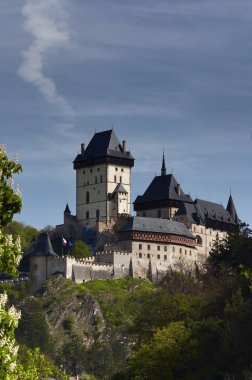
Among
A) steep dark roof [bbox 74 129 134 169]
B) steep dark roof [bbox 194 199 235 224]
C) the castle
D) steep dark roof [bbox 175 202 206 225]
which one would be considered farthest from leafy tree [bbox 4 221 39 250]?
steep dark roof [bbox 194 199 235 224]

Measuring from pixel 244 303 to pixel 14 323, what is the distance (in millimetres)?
53961

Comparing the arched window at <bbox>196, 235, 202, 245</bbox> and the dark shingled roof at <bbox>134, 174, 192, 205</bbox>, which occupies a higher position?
the dark shingled roof at <bbox>134, 174, 192, 205</bbox>

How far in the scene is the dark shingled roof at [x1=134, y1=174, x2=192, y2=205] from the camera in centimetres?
16325

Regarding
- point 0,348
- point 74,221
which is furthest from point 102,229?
point 0,348

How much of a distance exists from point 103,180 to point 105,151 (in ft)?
16.2

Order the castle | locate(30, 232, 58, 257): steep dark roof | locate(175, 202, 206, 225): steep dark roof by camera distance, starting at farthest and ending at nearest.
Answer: locate(175, 202, 206, 225): steep dark roof < the castle < locate(30, 232, 58, 257): steep dark roof

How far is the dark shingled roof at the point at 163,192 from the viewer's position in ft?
536

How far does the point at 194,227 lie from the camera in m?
161

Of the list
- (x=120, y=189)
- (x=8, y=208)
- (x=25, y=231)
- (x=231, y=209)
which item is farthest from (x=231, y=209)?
(x=8, y=208)

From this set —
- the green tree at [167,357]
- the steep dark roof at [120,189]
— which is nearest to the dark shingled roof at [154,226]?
the steep dark roof at [120,189]

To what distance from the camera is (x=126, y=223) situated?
151 metres

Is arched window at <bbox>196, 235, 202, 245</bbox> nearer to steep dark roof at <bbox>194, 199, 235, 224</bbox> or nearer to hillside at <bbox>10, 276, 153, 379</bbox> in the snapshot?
steep dark roof at <bbox>194, 199, 235, 224</bbox>

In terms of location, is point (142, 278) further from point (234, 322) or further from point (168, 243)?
point (234, 322)

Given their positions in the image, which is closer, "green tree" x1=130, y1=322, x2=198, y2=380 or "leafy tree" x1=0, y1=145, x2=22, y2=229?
"leafy tree" x1=0, y1=145, x2=22, y2=229
